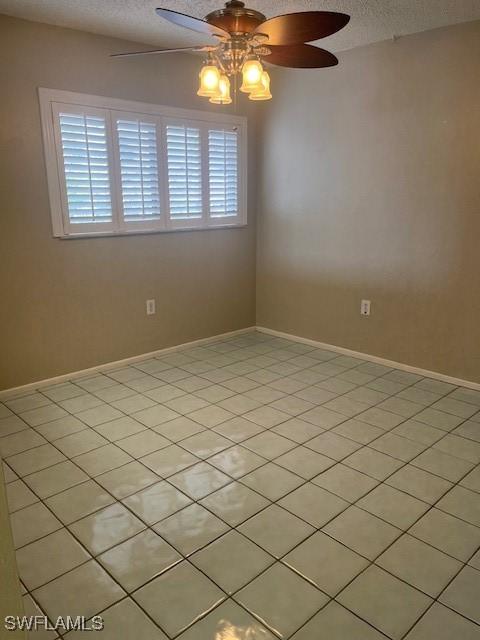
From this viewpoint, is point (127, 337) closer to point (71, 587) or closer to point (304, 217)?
point (304, 217)

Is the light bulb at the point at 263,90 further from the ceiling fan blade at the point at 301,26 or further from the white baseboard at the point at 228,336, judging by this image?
the white baseboard at the point at 228,336

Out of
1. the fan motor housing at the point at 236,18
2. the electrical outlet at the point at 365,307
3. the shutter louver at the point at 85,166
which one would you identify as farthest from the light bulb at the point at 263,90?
the electrical outlet at the point at 365,307

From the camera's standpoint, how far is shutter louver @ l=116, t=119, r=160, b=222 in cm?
345

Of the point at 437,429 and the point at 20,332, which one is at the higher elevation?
the point at 20,332

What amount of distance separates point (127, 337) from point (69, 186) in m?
1.23

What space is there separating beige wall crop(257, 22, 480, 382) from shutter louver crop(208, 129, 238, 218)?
0.31 metres

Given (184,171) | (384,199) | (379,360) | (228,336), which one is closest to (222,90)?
(184,171)

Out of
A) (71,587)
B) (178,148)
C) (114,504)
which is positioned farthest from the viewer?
(178,148)

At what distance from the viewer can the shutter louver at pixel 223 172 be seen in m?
4.00

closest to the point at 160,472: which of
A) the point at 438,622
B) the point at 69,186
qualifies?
the point at 438,622

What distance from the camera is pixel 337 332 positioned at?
13.4 feet

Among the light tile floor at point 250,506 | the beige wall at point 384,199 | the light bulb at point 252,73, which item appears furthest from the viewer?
the beige wall at point 384,199

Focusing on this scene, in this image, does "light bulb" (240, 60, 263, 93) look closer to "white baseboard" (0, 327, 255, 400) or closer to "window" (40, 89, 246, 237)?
"window" (40, 89, 246, 237)

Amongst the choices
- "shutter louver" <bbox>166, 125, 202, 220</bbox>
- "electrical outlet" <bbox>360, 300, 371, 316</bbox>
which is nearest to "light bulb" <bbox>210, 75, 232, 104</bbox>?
"shutter louver" <bbox>166, 125, 202, 220</bbox>
